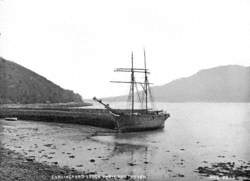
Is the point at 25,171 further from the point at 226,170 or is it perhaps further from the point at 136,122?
the point at 136,122

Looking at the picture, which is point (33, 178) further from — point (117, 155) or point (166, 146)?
point (166, 146)

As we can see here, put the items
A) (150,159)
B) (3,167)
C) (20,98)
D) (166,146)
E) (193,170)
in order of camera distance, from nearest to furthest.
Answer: (3,167)
(193,170)
(150,159)
(166,146)
(20,98)

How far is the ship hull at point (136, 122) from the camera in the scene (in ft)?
171

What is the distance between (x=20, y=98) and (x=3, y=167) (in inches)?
4658

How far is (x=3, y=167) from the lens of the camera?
63.0 ft

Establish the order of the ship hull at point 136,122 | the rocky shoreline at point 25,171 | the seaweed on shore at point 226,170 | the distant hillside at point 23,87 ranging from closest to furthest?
the rocky shoreline at point 25,171 → the seaweed on shore at point 226,170 → the ship hull at point 136,122 → the distant hillside at point 23,87

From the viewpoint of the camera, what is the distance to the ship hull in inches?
2046

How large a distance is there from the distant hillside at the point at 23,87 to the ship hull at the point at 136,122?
7912 centimetres

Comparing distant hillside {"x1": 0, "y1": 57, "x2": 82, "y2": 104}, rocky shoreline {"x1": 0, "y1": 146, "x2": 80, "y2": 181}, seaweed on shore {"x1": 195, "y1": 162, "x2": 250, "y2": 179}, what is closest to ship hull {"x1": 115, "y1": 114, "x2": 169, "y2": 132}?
seaweed on shore {"x1": 195, "y1": 162, "x2": 250, "y2": 179}

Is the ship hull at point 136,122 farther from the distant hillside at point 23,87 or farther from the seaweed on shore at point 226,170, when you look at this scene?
the distant hillside at point 23,87

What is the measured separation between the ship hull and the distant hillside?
260 feet

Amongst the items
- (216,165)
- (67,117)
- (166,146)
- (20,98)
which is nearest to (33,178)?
(216,165)

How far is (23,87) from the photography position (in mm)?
139375

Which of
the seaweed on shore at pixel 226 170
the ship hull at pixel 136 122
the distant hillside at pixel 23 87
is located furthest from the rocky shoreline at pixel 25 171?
the distant hillside at pixel 23 87
